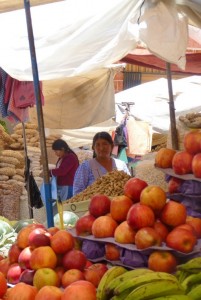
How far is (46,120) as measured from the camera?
26.2ft

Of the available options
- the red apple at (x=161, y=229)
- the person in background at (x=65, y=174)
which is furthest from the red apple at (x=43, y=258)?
the person in background at (x=65, y=174)

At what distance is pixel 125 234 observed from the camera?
9.04 ft

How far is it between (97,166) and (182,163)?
277 centimetres

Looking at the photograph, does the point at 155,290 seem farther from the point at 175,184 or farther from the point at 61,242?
the point at 175,184

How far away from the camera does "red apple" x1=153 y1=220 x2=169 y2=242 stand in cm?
273

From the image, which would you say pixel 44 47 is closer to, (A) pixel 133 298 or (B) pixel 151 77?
(A) pixel 133 298

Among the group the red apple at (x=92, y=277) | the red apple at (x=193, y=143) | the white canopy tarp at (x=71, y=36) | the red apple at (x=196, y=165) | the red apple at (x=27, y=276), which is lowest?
the red apple at (x=27, y=276)

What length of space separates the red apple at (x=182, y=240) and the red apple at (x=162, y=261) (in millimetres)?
52

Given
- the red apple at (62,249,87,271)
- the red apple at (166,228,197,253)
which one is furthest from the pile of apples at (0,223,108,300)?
the red apple at (166,228,197,253)

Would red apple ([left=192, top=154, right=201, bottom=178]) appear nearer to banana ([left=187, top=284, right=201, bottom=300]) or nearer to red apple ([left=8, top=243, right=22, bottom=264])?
red apple ([left=8, top=243, right=22, bottom=264])

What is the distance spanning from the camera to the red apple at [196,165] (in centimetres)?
319

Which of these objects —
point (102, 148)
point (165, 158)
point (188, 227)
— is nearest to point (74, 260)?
point (188, 227)

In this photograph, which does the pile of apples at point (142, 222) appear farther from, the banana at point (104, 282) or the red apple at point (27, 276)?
the red apple at point (27, 276)

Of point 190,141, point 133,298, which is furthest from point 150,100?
point 133,298
